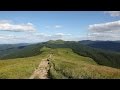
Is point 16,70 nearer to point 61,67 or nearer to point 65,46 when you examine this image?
point 61,67

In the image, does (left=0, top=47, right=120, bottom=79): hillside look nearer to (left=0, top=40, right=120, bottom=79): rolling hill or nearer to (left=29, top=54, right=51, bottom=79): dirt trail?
(left=0, top=40, right=120, bottom=79): rolling hill

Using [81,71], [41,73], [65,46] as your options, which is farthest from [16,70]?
[65,46]

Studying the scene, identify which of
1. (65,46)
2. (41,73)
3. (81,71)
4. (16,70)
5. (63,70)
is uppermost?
(41,73)

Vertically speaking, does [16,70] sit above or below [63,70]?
below

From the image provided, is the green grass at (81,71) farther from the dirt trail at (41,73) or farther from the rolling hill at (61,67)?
the dirt trail at (41,73)

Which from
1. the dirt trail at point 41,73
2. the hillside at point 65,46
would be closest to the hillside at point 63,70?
the dirt trail at point 41,73

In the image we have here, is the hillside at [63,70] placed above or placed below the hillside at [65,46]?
above

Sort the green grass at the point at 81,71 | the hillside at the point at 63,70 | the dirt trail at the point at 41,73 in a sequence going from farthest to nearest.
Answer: the dirt trail at the point at 41,73
the hillside at the point at 63,70
the green grass at the point at 81,71

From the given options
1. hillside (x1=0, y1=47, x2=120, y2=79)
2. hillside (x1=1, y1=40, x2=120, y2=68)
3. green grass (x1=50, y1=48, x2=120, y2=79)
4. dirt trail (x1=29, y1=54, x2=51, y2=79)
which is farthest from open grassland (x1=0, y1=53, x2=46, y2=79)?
hillside (x1=1, y1=40, x2=120, y2=68)

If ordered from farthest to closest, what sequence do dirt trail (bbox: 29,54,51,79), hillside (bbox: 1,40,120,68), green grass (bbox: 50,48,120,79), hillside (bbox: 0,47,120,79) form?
hillside (bbox: 1,40,120,68), dirt trail (bbox: 29,54,51,79), hillside (bbox: 0,47,120,79), green grass (bbox: 50,48,120,79)

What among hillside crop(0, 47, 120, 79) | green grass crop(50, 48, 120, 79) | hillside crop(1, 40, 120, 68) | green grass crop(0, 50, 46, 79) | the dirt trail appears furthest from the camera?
hillside crop(1, 40, 120, 68)

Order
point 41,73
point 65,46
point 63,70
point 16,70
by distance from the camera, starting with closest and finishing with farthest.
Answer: point 41,73 < point 63,70 < point 16,70 < point 65,46
